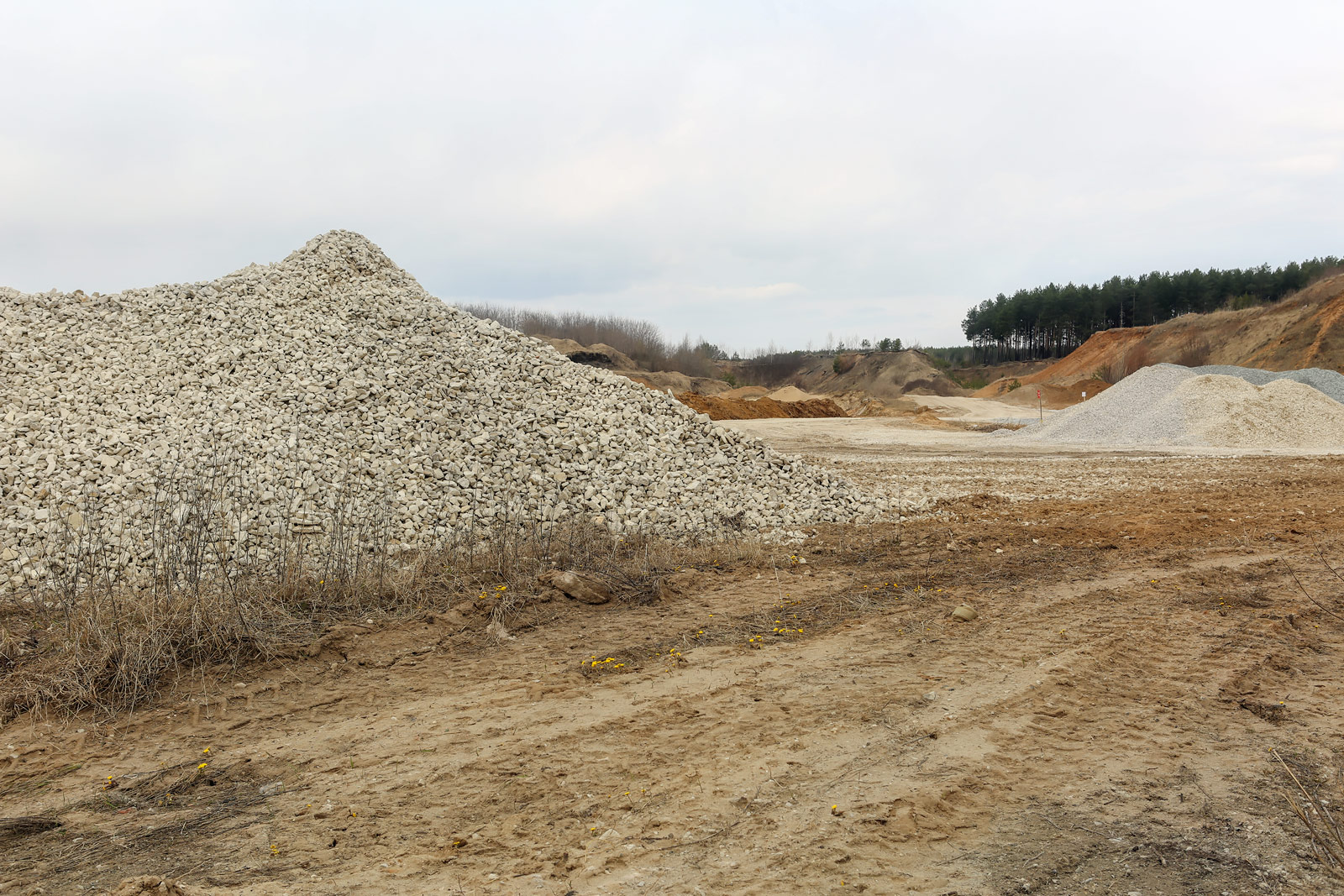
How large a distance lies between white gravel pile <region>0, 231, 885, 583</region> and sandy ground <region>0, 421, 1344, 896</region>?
2504mm

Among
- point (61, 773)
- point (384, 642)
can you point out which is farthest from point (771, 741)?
point (61, 773)

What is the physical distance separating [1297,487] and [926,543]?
9070 mm

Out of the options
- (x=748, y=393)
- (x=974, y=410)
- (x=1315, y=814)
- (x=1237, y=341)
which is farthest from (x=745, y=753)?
(x=1237, y=341)

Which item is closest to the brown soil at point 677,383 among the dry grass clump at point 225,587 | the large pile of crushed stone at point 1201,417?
the large pile of crushed stone at point 1201,417

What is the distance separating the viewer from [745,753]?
3867 mm

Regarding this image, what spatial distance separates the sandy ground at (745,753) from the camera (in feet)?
9.78

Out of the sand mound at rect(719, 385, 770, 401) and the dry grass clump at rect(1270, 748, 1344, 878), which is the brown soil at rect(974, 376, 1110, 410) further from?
the dry grass clump at rect(1270, 748, 1344, 878)

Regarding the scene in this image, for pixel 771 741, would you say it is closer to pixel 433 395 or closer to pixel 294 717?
pixel 294 717

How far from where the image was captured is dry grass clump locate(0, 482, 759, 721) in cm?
492

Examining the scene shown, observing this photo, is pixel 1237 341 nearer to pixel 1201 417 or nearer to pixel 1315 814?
pixel 1201 417

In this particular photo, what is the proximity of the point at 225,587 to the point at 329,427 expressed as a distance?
10.8 ft

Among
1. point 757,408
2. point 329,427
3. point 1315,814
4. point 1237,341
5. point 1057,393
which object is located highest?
point 1237,341

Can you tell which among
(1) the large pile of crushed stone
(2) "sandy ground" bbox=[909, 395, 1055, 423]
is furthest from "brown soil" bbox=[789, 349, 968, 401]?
(1) the large pile of crushed stone

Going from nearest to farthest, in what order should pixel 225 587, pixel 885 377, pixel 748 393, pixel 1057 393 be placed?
pixel 225 587
pixel 748 393
pixel 1057 393
pixel 885 377
